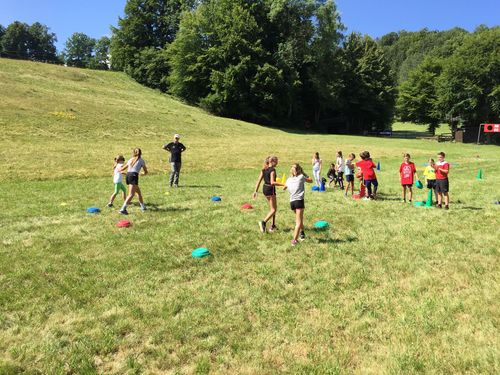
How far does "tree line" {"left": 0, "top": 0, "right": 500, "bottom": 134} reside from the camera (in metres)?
58.6

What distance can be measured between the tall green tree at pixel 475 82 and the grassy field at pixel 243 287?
161 feet

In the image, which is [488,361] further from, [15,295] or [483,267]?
[15,295]

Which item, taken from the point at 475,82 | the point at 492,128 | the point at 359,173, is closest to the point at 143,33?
the point at 475,82

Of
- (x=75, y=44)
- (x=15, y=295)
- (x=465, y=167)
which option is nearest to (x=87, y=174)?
(x=15, y=295)

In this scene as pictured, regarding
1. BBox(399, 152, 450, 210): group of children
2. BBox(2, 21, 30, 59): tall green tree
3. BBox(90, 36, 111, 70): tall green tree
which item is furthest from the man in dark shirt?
BBox(2, 21, 30, 59): tall green tree

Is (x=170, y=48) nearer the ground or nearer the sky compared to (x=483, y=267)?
nearer the sky

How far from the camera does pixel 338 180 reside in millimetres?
18625

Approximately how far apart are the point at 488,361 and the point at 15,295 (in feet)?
21.3

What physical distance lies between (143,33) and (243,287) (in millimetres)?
77220

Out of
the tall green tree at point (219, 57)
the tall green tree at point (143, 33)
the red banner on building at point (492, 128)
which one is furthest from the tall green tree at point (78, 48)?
the red banner on building at point (492, 128)

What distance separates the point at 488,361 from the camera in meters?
4.79

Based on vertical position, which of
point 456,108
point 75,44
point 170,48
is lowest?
point 456,108

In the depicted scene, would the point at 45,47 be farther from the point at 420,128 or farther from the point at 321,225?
the point at 321,225

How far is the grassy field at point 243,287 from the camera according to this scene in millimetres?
4930
